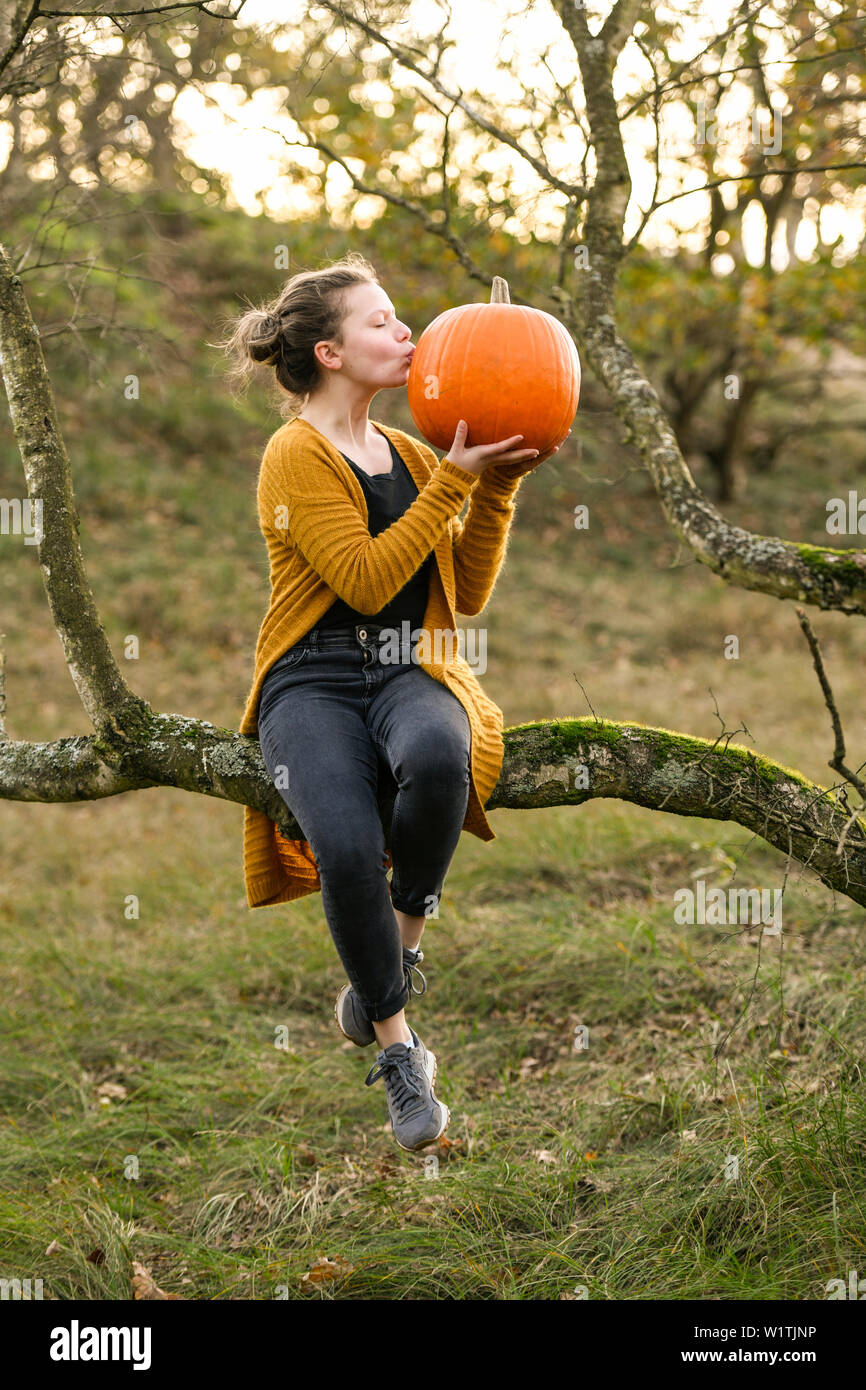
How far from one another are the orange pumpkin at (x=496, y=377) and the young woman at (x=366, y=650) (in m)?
0.10

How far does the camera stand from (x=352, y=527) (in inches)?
115

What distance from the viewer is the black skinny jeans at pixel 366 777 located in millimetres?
2703

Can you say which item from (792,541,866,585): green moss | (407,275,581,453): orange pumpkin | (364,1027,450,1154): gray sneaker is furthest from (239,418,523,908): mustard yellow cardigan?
(792,541,866,585): green moss

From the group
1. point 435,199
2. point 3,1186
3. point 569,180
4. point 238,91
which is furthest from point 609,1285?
point 435,199

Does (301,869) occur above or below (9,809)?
below

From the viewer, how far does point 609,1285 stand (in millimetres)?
3012

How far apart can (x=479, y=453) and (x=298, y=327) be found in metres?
0.71

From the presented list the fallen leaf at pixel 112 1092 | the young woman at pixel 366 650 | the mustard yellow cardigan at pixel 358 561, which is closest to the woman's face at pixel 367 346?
the young woman at pixel 366 650

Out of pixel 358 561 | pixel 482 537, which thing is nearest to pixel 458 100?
pixel 482 537

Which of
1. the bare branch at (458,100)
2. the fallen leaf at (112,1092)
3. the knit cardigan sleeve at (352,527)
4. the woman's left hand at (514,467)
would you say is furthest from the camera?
the fallen leaf at (112,1092)

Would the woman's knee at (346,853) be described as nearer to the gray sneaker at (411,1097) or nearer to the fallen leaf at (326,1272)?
the gray sneaker at (411,1097)

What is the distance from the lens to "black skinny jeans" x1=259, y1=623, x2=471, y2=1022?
2.70m
